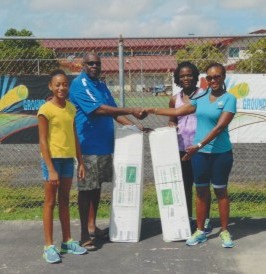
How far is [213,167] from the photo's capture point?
17.2 feet

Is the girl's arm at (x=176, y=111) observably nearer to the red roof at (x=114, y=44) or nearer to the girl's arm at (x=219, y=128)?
the girl's arm at (x=219, y=128)

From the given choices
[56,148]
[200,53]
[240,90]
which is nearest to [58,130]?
[56,148]

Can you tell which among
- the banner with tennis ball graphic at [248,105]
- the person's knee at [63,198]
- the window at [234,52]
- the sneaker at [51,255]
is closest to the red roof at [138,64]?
the banner with tennis ball graphic at [248,105]

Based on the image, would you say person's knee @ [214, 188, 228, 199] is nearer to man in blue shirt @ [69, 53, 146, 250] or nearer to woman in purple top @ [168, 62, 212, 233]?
woman in purple top @ [168, 62, 212, 233]

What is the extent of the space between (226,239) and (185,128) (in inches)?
49.4

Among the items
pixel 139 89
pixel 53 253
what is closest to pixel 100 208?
Answer: pixel 139 89

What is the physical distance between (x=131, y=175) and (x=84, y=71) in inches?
47.6

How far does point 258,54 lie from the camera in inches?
308

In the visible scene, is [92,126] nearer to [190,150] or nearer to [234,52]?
[190,150]

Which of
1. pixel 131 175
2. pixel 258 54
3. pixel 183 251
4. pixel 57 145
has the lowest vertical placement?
pixel 183 251

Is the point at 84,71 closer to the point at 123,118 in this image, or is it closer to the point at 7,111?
the point at 123,118

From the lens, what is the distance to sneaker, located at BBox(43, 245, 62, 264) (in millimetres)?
4891

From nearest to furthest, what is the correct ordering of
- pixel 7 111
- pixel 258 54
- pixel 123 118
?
1. pixel 123 118
2. pixel 7 111
3. pixel 258 54

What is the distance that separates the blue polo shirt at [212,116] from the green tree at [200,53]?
6.50ft
